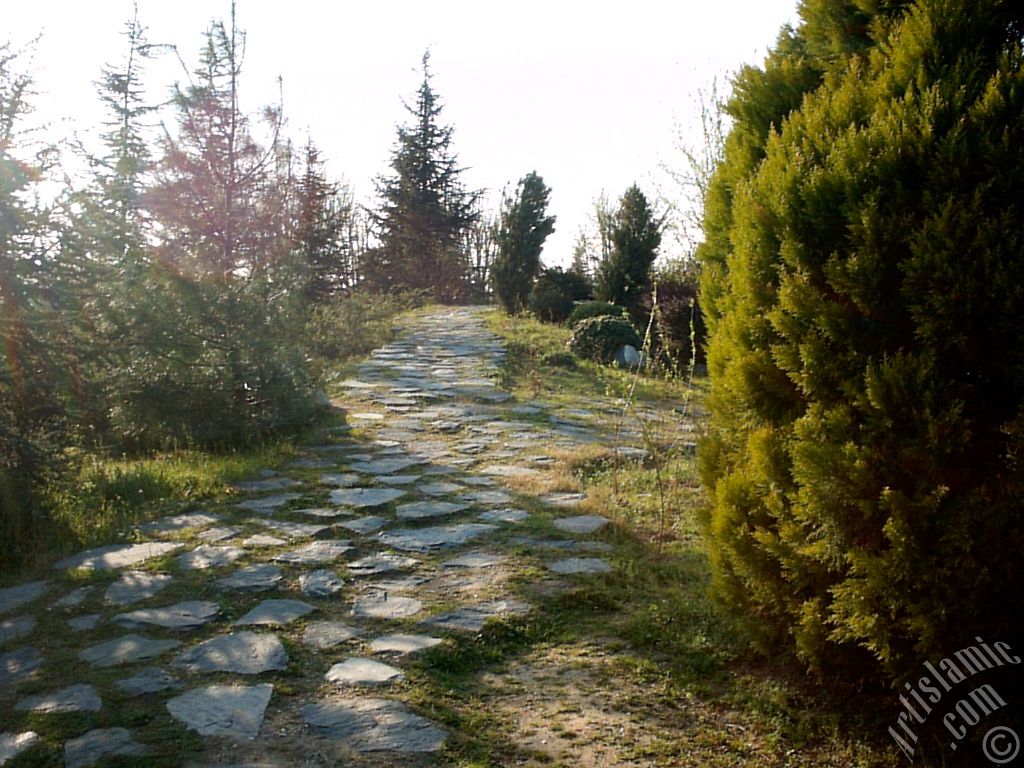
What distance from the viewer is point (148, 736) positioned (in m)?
2.50

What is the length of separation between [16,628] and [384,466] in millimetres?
3017

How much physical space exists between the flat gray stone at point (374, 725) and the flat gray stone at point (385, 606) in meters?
0.76

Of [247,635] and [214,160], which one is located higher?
[214,160]

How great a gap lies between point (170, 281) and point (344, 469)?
6.49 ft

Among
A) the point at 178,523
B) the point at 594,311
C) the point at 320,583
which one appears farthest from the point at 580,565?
the point at 594,311

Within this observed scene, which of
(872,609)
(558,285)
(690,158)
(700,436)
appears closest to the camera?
(872,609)

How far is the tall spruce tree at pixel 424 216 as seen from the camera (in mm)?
25266

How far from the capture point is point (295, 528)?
4.71m

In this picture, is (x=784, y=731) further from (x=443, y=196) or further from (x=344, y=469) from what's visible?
(x=443, y=196)

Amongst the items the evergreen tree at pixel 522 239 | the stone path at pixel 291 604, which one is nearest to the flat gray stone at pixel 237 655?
the stone path at pixel 291 604

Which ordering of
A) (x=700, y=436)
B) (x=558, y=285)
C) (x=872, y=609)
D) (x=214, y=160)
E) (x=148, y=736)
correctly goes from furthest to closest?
(x=558, y=285), (x=214, y=160), (x=700, y=436), (x=148, y=736), (x=872, y=609)

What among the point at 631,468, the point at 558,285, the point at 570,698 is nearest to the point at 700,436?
the point at 570,698

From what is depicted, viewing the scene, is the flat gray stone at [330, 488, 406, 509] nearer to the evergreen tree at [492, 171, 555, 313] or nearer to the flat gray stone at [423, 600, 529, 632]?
the flat gray stone at [423, 600, 529, 632]

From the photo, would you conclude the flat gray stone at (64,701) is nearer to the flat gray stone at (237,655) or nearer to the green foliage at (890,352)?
the flat gray stone at (237,655)
